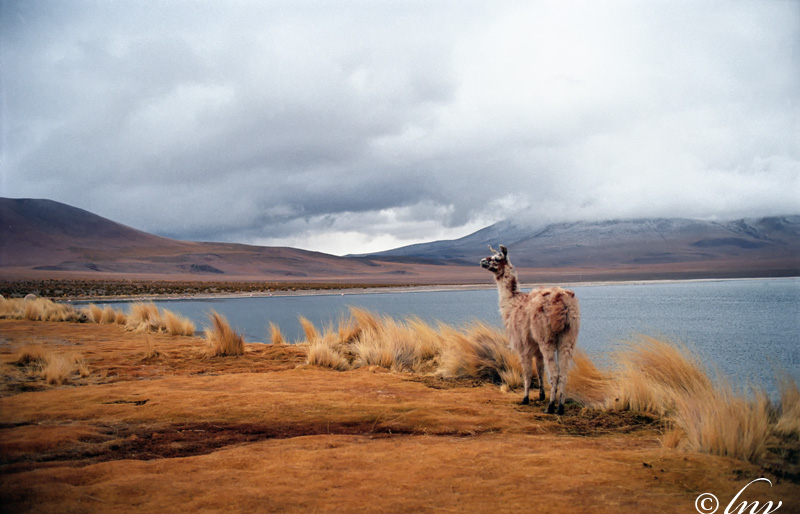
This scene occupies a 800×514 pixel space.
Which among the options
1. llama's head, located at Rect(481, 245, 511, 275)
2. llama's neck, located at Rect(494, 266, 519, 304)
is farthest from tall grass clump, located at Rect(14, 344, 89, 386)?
llama's neck, located at Rect(494, 266, 519, 304)

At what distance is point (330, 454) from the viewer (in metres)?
4.37

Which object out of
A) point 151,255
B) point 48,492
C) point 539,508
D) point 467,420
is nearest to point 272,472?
point 48,492

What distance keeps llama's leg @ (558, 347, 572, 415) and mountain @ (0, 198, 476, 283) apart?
326 feet

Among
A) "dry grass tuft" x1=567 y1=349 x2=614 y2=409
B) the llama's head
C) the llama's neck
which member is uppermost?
the llama's head

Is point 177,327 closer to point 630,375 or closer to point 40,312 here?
point 40,312

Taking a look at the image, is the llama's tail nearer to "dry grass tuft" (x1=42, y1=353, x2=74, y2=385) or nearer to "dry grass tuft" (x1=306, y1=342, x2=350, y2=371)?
"dry grass tuft" (x1=306, y1=342, x2=350, y2=371)

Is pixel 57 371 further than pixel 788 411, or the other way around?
pixel 57 371

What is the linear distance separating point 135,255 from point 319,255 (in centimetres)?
5493

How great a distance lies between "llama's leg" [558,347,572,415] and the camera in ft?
20.2

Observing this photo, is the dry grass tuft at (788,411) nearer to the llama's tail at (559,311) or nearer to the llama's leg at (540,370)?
the llama's tail at (559,311)

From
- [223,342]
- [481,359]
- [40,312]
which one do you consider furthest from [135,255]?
[481,359]

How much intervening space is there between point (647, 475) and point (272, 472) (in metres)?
2.85

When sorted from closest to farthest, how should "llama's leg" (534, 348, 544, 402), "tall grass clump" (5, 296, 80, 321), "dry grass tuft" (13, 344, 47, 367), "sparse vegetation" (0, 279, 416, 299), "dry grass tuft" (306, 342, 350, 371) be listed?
"llama's leg" (534, 348, 544, 402)
"dry grass tuft" (13, 344, 47, 367)
"dry grass tuft" (306, 342, 350, 371)
"tall grass clump" (5, 296, 80, 321)
"sparse vegetation" (0, 279, 416, 299)

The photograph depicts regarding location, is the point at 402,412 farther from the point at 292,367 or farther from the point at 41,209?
the point at 41,209
